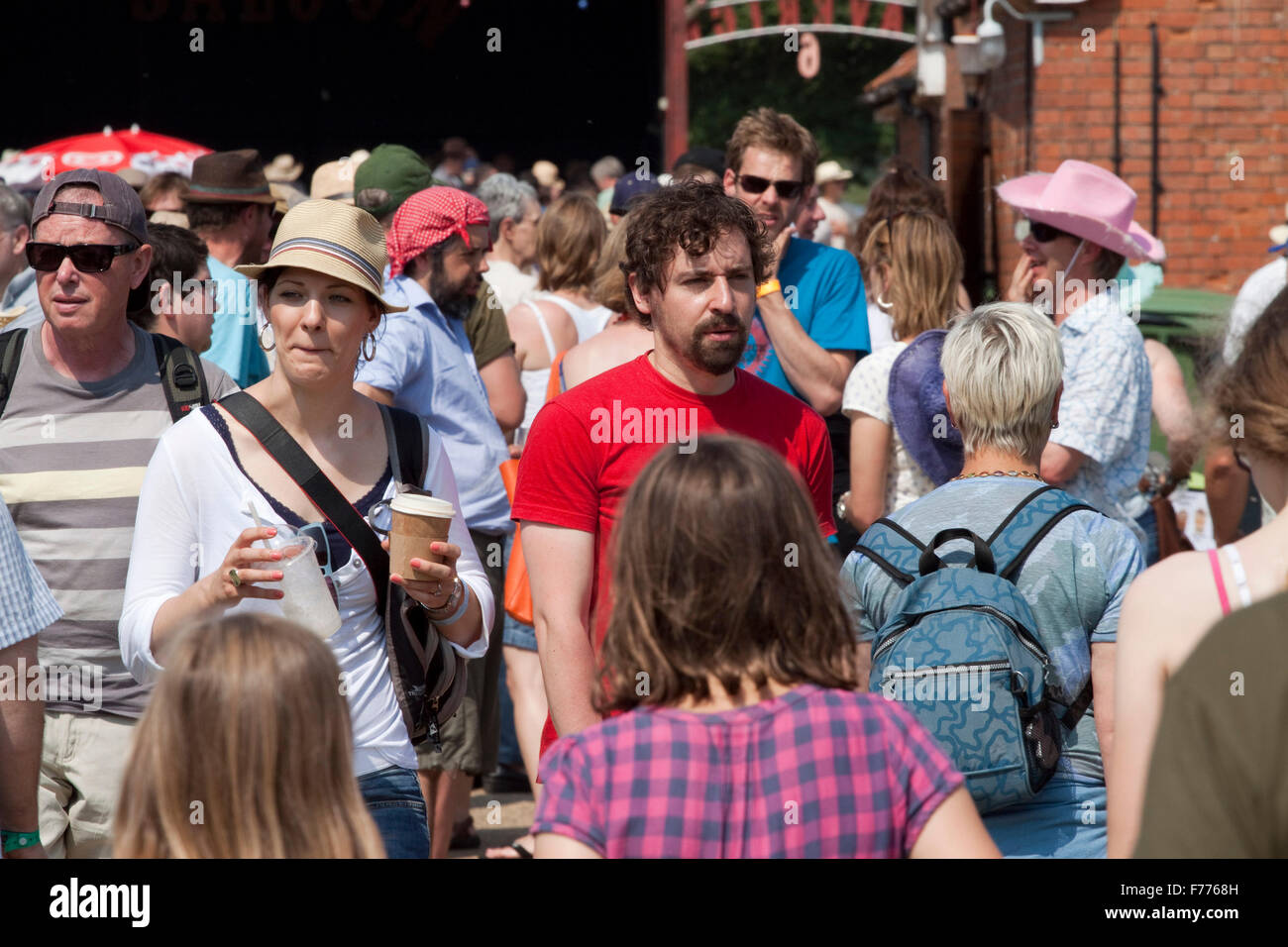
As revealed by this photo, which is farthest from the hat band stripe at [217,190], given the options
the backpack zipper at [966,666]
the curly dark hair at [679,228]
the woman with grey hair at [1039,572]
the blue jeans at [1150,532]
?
the backpack zipper at [966,666]

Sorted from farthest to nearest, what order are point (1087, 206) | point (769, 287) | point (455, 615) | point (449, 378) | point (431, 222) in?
point (431, 222), point (449, 378), point (1087, 206), point (769, 287), point (455, 615)

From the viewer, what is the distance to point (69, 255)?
3.65 metres

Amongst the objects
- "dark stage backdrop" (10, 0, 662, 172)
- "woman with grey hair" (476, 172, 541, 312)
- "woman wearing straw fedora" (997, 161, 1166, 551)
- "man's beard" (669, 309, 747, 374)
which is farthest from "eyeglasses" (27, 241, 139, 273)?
"dark stage backdrop" (10, 0, 662, 172)

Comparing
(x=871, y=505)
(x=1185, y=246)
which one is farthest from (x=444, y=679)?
(x=1185, y=246)

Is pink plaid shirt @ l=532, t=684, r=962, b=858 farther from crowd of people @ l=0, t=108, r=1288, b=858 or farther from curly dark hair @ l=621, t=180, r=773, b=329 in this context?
curly dark hair @ l=621, t=180, r=773, b=329

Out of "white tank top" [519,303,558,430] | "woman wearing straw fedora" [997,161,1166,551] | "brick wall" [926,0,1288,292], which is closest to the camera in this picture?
"woman wearing straw fedora" [997,161,1166,551]

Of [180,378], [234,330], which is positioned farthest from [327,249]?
[234,330]

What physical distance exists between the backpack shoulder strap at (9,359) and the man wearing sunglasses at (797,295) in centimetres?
204

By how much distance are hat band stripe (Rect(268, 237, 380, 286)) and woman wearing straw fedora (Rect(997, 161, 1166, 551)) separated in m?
1.77

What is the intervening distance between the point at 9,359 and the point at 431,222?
1.85 metres

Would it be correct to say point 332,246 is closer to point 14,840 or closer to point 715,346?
point 715,346

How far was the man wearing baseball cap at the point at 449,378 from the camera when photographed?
5.03 metres

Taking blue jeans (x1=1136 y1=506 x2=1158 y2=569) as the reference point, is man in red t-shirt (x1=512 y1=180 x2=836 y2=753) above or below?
above

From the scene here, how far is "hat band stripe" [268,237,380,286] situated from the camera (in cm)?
315
